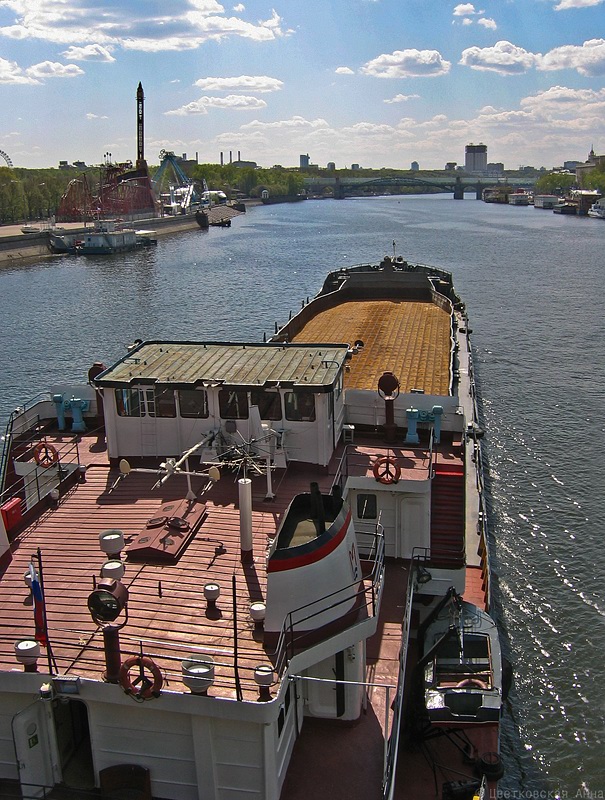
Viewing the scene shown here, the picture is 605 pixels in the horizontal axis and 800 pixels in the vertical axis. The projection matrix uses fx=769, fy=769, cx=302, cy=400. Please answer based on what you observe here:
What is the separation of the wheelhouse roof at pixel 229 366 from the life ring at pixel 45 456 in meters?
2.10

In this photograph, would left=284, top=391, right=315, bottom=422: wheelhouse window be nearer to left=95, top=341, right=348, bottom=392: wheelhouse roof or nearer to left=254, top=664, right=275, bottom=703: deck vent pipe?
left=95, top=341, right=348, bottom=392: wheelhouse roof

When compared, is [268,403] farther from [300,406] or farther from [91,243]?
[91,243]

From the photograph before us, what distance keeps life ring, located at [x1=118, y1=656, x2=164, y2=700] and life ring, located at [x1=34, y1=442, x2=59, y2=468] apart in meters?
8.80

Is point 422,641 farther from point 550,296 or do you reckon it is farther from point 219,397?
point 550,296

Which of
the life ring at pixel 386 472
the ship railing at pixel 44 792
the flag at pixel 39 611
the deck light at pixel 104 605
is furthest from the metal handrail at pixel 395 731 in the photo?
the flag at pixel 39 611

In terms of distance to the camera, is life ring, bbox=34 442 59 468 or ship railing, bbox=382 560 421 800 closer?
ship railing, bbox=382 560 421 800

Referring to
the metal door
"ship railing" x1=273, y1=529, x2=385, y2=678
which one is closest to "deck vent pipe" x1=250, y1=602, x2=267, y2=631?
"ship railing" x1=273, y1=529, x2=385, y2=678

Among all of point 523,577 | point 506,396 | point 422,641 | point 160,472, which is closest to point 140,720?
point 160,472

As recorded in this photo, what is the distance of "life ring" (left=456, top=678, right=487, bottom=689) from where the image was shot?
55.1ft

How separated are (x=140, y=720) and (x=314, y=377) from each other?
9345 millimetres

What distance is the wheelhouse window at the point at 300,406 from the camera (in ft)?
61.7

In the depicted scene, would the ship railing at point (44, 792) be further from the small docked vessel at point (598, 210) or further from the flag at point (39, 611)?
the small docked vessel at point (598, 210)

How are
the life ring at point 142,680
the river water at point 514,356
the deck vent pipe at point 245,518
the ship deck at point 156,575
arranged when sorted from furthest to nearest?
the river water at point 514,356 → the deck vent pipe at point 245,518 → the ship deck at point 156,575 → the life ring at point 142,680

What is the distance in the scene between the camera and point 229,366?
20.0 meters
